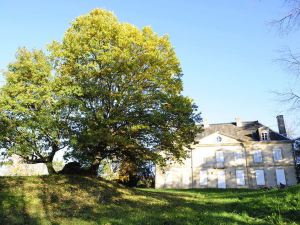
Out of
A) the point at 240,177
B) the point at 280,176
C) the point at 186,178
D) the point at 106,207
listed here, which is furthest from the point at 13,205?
the point at 280,176

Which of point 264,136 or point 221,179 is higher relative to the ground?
point 264,136

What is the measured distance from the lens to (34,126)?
21.4m

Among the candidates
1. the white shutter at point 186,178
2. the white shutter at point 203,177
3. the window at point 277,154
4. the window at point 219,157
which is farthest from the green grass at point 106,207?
the window at point 277,154

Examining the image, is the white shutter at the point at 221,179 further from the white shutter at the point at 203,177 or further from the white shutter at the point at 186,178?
the white shutter at the point at 186,178

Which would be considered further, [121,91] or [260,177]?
[260,177]

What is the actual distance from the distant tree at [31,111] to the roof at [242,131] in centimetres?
3760

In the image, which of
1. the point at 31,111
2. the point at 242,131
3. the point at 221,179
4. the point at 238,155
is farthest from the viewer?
the point at 242,131

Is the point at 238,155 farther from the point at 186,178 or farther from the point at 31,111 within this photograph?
the point at 31,111

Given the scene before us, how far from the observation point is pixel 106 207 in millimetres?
17266

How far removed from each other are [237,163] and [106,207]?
134 feet

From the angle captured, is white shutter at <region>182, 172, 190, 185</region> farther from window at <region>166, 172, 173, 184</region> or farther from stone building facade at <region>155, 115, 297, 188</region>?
window at <region>166, 172, 173, 184</region>

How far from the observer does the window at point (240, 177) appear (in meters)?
53.1

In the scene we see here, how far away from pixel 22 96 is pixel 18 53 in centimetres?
464

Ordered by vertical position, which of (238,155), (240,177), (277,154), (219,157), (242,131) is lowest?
(240,177)
